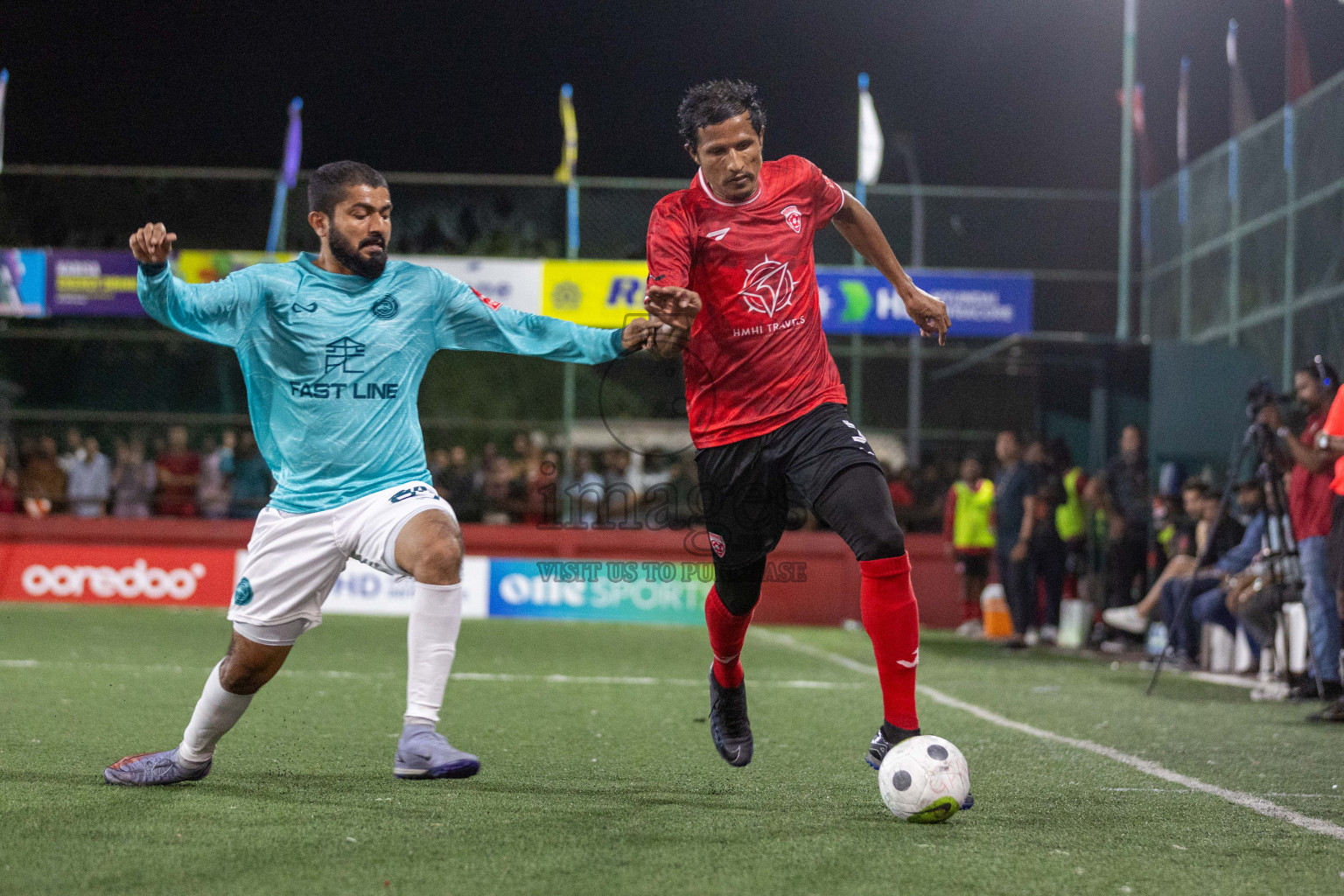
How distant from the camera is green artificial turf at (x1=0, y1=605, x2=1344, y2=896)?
10.7 ft

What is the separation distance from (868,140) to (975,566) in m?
7.20

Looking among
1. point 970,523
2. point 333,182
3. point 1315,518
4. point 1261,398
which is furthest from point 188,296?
point 970,523

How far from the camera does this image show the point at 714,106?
14.8ft

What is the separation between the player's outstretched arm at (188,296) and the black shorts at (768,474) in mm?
1595

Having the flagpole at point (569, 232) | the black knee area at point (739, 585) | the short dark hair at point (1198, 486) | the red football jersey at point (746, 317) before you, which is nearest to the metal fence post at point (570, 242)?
the flagpole at point (569, 232)

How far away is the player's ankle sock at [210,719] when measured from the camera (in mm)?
4340

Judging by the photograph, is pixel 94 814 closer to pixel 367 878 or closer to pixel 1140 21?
pixel 367 878

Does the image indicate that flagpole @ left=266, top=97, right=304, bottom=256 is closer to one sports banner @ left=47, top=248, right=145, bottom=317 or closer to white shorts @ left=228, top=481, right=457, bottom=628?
one sports banner @ left=47, top=248, right=145, bottom=317

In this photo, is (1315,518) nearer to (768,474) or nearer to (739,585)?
(739,585)

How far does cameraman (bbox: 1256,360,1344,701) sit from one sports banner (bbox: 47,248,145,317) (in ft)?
46.8

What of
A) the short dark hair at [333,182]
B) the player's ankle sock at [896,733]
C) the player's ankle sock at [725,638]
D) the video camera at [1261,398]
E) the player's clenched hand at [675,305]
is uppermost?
the short dark hair at [333,182]

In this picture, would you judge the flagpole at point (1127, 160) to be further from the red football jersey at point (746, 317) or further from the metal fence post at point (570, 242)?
the red football jersey at point (746, 317)

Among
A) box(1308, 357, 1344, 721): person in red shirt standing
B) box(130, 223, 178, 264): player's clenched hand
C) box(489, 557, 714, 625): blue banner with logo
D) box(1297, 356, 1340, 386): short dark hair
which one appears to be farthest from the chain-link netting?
box(130, 223, 178, 264): player's clenched hand

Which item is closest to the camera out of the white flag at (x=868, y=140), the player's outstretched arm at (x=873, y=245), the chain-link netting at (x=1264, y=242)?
the player's outstretched arm at (x=873, y=245)
